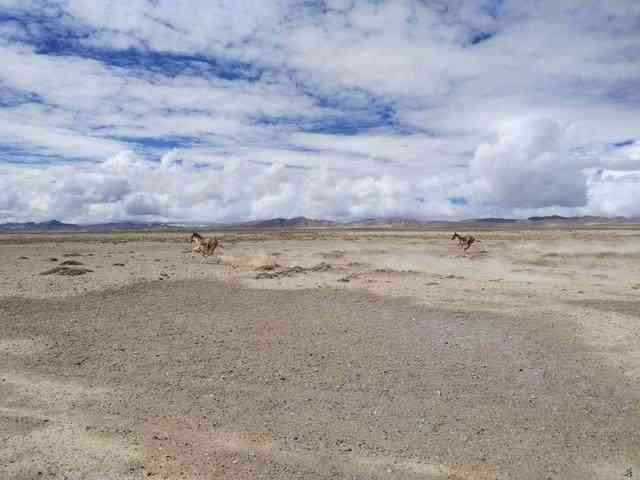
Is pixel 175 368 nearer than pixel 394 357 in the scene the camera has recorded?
Yes

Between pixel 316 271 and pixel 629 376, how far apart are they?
16.3 metres

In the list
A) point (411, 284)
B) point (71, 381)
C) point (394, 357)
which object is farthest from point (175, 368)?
point (411, 284)

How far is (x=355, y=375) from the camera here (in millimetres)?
8930

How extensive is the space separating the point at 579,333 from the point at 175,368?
9.33 meters

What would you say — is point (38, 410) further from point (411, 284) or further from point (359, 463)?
point (411, 284)

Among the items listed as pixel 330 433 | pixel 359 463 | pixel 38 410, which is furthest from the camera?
pixel 38 410

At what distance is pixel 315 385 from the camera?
844 cm

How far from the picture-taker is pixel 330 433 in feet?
21.9

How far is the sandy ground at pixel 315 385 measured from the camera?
5965 mm

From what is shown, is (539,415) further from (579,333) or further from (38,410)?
(38,410)

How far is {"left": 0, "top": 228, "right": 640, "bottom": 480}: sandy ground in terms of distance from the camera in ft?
19.6

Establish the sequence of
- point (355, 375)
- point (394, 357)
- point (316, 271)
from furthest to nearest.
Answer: point (316, 271)
point (394, 357)
point (355, 375)

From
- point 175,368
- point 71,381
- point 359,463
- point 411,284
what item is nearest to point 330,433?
point 359,463

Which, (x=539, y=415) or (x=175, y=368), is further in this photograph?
(x=175, y=368)
